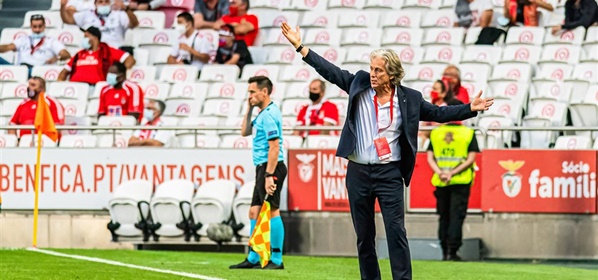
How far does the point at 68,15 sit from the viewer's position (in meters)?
24.6

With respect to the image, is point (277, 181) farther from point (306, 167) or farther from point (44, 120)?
point (44, 120)

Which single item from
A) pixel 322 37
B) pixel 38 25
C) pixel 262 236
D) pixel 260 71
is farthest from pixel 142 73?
pixel 262 236

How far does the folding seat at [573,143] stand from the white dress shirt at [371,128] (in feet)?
27.8

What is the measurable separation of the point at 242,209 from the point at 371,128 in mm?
8589

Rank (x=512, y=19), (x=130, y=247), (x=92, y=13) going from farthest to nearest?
(x=92, y=13), (x=512, y=19), (x=130, y=247)

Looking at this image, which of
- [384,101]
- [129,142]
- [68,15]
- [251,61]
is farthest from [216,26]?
[384,101]

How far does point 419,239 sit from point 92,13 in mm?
8379

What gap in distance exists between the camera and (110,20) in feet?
77.9

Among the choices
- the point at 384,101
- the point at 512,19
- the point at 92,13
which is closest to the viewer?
the point at 384,101

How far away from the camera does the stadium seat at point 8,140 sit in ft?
65.2

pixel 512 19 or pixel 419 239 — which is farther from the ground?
pixel 512 19

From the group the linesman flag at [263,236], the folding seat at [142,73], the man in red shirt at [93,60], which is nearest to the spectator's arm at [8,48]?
the man in red shirt at [93,60]

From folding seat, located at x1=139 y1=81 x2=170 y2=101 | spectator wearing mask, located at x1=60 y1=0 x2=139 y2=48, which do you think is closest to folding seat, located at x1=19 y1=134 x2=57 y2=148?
folding seat, located at x1=139 y1=81 x2=170 y2=101

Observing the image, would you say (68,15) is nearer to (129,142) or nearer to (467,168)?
(129,142)
